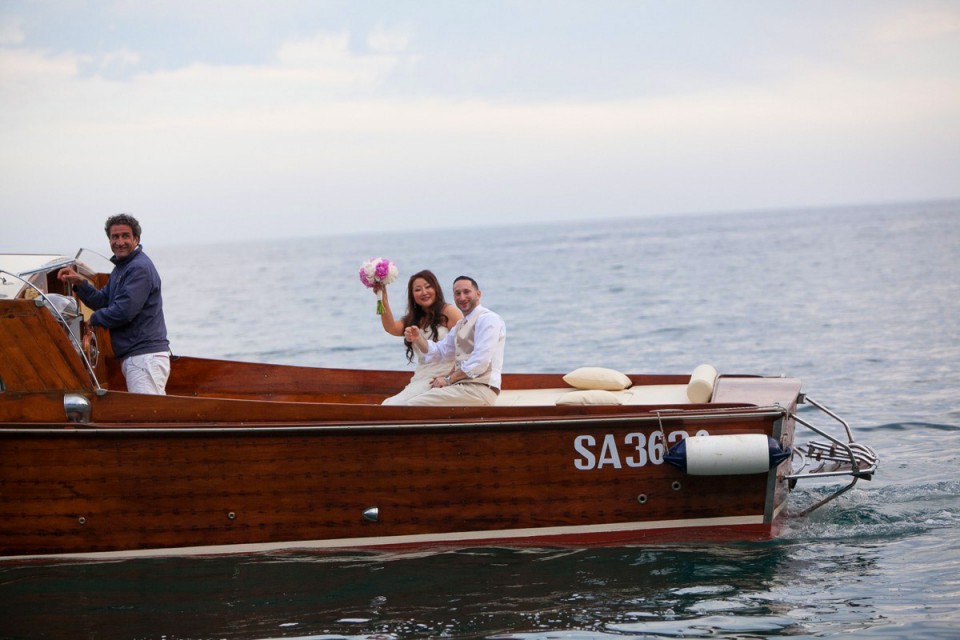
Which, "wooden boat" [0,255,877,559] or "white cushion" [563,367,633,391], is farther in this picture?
"white cushion" [563,367,633,391]

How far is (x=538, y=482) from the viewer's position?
6.14 metres

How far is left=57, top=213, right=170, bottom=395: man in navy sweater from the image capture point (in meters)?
6.37

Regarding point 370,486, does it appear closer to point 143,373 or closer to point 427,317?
point 427,317

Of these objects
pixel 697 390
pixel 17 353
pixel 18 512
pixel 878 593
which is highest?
pixel 17 353

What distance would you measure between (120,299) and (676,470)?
352 cm

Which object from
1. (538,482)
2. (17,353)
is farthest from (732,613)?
(17,353)

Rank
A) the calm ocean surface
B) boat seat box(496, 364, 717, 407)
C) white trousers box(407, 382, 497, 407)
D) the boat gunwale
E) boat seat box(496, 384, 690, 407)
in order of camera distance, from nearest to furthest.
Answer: the calm ocean surface, the boat gunwale, boat seat box(496, 364, 717, 407), white trousers box(407, 382, 497, 407), boat seat box(496, 384, 690, 407)

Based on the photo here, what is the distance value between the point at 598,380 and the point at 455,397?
1259 mm

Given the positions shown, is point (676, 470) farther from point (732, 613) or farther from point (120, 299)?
point (120, 299)

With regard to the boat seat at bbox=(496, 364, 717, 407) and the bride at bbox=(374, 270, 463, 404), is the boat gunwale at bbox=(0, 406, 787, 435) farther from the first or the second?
the bride at bbox=(374, 270, 463, 404)

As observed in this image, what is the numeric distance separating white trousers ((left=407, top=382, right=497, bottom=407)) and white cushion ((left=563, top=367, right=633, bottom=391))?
3.08ft

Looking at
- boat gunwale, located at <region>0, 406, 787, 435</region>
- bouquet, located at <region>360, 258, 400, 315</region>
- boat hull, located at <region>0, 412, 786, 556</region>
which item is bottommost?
boat hull, located at <region>0, 412, 786, 556</region>

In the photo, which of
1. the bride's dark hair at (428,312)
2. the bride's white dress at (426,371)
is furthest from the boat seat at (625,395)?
the bride's dark hair at (428,312)

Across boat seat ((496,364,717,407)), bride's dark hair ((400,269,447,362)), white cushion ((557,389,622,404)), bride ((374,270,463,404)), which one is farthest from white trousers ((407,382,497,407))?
bride's dark hair ((400,269,447,362))
